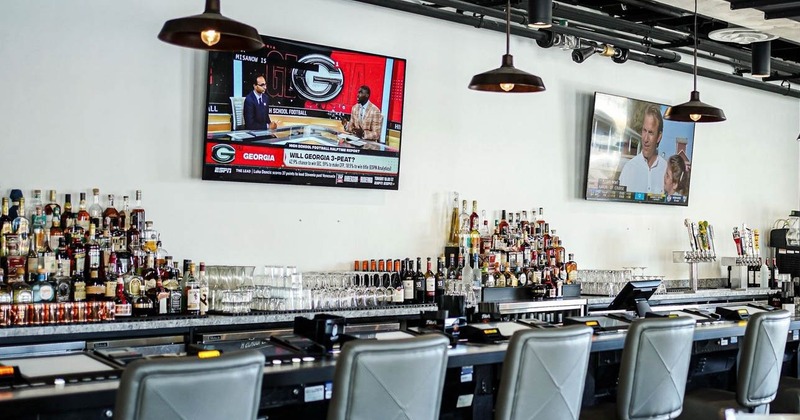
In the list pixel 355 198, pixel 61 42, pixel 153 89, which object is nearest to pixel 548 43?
pixel 355 198

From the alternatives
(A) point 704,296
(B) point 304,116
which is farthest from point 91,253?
(A) point 704,296

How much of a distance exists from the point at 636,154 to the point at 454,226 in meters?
2.51

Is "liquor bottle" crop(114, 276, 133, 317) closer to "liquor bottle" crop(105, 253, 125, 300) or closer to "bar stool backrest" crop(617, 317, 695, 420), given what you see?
"liquor bottle" crop(105, 253, 125, 300)

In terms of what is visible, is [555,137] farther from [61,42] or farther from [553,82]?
[61,42]

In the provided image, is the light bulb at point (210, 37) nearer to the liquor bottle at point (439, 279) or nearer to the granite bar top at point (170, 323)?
the granite bar top at point (170, 323)

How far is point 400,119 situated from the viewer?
22.0 feet

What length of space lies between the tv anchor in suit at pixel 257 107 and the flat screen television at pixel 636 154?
345 cm

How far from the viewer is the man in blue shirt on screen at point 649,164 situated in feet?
28.6

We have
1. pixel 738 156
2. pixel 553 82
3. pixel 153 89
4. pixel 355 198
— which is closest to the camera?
pixel 153 89

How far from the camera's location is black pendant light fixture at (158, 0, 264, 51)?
11.6ft

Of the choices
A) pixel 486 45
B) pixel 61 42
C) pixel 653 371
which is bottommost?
pixel 653 371

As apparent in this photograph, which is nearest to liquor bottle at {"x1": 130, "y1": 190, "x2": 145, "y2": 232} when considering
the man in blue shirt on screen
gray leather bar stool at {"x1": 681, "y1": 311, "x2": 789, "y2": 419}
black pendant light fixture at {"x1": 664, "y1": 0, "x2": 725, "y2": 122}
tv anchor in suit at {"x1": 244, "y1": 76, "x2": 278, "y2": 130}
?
tv anchor in suit at {"x1": 244, "y1": 76, "x2": 278, "y2": 130}

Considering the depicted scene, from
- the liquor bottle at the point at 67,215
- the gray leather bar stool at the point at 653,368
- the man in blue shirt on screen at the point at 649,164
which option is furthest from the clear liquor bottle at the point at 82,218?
the man in blue shirt on screen at the point at 649,164

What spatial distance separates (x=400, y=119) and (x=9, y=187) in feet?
9.12
